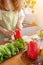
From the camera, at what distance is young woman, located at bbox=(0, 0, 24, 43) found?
1236 millimetres

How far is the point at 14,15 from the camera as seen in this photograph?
1368 millimetres

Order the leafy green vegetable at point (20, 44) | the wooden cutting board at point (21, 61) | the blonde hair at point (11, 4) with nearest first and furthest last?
1. the wooden cutting board at point (21, 61)
2. the leafy green vegetable at point (20, 44)
3. the blonde hair at point (11, 4)

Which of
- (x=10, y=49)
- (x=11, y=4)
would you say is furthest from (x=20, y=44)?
(x=11, y=4)

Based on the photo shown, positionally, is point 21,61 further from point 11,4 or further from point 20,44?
point 11,4

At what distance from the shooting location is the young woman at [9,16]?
1236mm

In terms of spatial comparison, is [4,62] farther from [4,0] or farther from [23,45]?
[4,0]

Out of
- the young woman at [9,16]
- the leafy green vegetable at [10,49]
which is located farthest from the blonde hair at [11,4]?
the leafy green vegetable at [10,49]

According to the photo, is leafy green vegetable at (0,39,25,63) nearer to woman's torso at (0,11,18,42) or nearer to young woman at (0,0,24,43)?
young woman at (0,0,24,43)

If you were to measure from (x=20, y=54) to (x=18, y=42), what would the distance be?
0.28 ft

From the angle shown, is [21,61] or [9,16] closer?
[21,61]

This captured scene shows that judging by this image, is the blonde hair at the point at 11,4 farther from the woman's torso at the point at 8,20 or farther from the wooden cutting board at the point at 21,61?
the wooden cutting board at the point at 21,61

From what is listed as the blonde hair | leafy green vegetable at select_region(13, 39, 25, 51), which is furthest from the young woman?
leafy green vegetable at select_region(13, 39, 25, 51)

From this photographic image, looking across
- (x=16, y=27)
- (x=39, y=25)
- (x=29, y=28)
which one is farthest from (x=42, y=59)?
(x=39, y=25)

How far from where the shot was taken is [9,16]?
4.40ft
